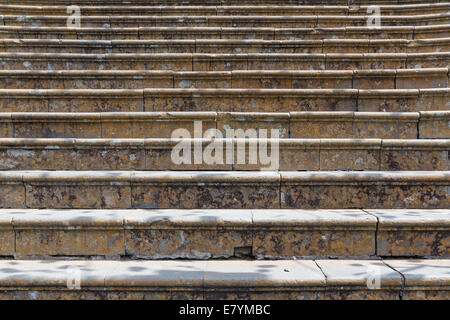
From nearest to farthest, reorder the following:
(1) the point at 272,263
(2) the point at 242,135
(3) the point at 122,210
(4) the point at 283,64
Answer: (1) the point at 272,263
(3) the point at 122,210
(2) the point at 242,135
(4) the point at 283,64

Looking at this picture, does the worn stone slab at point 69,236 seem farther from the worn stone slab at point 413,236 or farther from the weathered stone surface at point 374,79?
the weathered stone surface at point 374,79

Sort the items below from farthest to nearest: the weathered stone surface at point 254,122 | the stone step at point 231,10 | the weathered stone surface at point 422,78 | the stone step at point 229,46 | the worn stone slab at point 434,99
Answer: the stone step at point 231,10 → the stone step at point 229,46 → the weathered stone surface at point 422,78 → the worn stone slab at point 434,99 → the weathered stone surface at point 254,122

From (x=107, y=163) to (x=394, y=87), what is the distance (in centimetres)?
376

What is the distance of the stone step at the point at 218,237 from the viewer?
109 inches

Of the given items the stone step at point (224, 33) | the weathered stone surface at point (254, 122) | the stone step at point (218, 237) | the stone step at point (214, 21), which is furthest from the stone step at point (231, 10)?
the stone step at point (218, 237)

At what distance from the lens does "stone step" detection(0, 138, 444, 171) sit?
11.5 feet

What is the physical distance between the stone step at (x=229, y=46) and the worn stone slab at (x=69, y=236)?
3.43 metres

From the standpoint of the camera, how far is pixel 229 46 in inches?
212

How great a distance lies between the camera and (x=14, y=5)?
22.1ft

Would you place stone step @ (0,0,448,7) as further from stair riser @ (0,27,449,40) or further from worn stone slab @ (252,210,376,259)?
worn stone slab @ (252,210,376,259)

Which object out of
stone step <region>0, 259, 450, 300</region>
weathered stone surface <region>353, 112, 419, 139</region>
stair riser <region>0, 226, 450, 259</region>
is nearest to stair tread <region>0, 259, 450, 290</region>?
stone step <region>0, 259, 450, 300</region>
